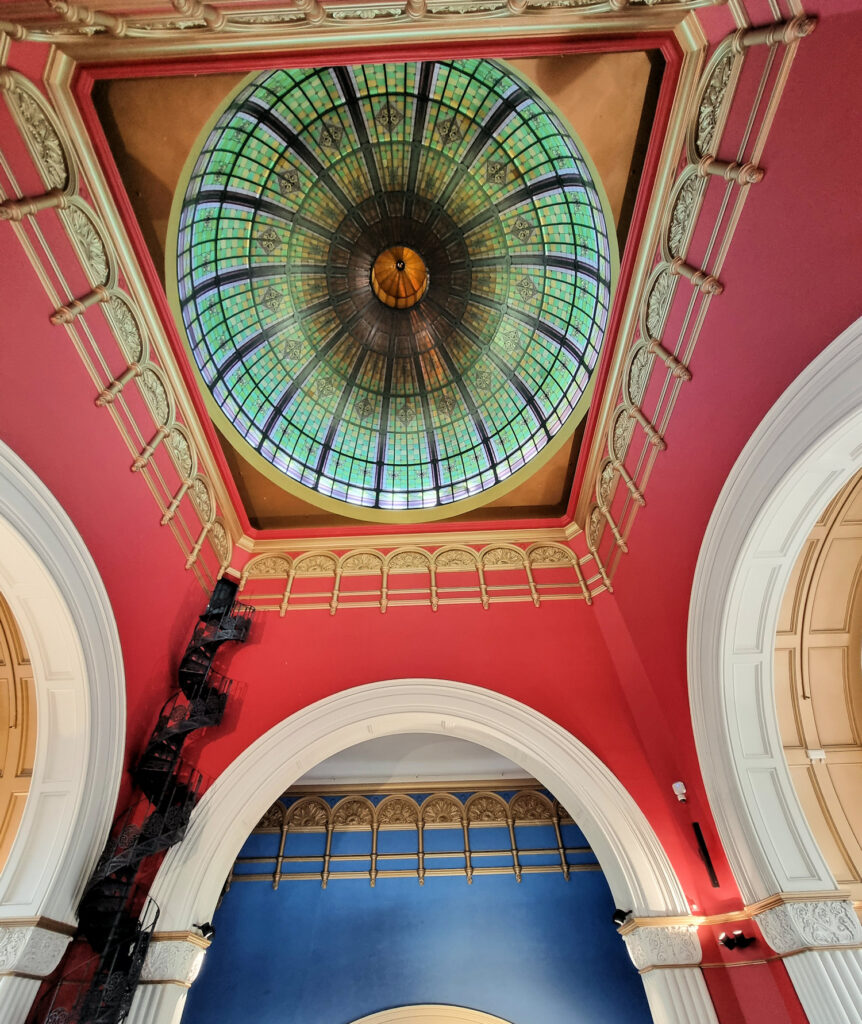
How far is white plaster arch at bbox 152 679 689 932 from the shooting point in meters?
7.68

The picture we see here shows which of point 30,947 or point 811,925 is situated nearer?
point 811,925

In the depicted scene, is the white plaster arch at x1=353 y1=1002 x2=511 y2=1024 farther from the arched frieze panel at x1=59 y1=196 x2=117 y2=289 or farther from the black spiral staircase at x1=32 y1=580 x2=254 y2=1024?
the arched frieze panel at x1=59 y1=196 x2=117 y2=289

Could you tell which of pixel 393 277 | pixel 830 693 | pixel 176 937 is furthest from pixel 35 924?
pixel 393 277

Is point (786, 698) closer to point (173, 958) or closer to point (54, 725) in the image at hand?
point (173, 958)

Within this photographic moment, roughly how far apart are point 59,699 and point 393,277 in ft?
36.6

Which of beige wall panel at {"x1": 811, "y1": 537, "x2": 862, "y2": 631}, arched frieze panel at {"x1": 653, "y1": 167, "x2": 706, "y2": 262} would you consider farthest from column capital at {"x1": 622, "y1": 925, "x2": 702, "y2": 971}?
arched frieze panel at {"x1": 653, "y1": 167, "x2": 706, "y2": 262}

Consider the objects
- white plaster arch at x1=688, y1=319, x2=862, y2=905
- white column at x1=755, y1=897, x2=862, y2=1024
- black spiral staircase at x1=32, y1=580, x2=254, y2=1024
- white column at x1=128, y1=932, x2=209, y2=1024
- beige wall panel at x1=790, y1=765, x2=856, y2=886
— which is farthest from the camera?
beige wall panel at x1=790, y1=765, x2=856, y2=886

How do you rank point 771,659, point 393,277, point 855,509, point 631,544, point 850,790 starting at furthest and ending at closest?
point 393,277
point 631,544
point 850,790
point 855,509
point 771,659

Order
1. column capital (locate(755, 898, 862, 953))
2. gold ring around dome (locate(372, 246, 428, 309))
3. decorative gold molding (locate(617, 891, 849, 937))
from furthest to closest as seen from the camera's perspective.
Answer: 1. gold ring around dome (locate(372, 246, 428, 309))
2. decorative gold molding (locate(617, 891, 849, 937))
3. column capital (locate(755, 898, 862, 953))

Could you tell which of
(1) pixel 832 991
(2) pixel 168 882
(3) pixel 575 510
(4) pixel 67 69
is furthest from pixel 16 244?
(1) pixel 832 991

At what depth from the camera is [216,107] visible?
8.07 m

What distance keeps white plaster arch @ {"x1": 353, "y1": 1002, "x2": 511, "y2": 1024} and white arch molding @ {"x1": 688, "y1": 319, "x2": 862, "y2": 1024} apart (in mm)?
6716

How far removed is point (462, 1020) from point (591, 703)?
268 inches

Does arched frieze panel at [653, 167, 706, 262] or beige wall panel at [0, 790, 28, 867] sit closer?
arched frieze panel at [653, 167, 706, 262]
